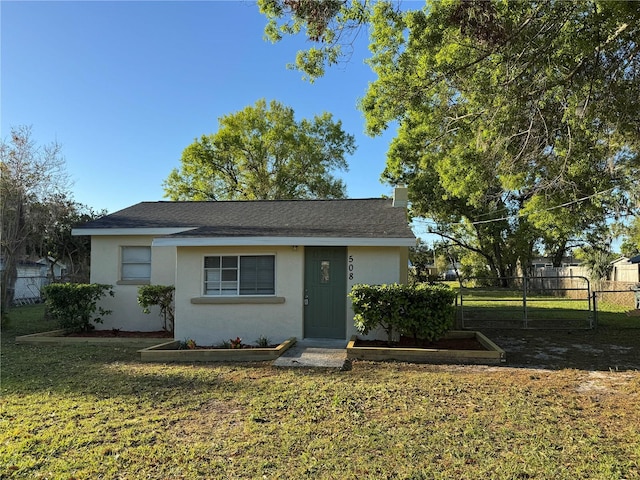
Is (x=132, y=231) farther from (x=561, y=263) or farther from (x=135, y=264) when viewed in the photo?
(x=561, y=263)

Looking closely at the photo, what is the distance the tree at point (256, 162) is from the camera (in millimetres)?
→ 35688

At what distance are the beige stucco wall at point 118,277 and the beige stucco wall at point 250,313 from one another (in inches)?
80.8

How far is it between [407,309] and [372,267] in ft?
4.97

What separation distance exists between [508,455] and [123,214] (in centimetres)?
1264

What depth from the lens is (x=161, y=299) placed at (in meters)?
11.4

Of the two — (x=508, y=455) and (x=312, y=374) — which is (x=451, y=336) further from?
(x=508, y=455)

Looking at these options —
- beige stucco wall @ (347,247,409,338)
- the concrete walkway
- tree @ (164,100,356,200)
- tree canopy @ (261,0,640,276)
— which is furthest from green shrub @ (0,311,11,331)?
tree @ (164,100,356,200)

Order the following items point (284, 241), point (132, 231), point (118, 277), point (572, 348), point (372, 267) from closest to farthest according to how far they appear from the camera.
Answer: point (284, 241)
point (572, 348)
point (372, 267)
point (132, 231)
point (118, 277)

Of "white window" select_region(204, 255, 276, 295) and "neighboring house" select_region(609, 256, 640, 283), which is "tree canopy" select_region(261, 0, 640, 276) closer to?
"white window" select_region(204, 255, 276, 295)

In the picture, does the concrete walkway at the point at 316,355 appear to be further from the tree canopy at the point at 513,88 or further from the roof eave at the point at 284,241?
the tree canopy at the point at 513,88

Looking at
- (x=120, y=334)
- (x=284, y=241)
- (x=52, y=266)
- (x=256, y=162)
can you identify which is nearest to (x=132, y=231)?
(x=120, y=334)

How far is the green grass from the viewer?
4004 millimetres

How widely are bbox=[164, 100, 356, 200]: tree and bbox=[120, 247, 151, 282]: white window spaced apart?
22927mm

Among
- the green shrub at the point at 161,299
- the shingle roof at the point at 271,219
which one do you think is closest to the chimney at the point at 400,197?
the shingle roof at the point at 271,219
